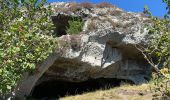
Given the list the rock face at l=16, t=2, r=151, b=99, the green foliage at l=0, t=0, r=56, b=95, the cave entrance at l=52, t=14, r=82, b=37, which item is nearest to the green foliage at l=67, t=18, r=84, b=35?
the rock face at l=16, t=2, r=151, b=99

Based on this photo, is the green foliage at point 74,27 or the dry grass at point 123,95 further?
the green foliage at point 74,27

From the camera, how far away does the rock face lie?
28156mm

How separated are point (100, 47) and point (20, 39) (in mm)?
14574

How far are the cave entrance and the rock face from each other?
9 centimetres

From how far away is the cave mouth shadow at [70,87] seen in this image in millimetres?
32312

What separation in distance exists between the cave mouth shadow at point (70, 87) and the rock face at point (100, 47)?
4.45 feet

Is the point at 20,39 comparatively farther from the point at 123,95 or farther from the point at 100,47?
the point at 100,47

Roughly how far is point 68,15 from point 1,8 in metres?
Result: 12.3

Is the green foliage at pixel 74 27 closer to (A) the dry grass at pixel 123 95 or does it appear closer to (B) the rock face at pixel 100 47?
(B) the rock face at pixel 100 47

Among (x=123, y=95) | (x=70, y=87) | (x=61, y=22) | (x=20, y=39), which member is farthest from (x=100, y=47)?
(x=20, y=39)

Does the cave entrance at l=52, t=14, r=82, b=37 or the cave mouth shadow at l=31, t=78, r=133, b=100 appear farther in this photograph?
the cave mouth shadow at l=31, t=78, r=133, b=100

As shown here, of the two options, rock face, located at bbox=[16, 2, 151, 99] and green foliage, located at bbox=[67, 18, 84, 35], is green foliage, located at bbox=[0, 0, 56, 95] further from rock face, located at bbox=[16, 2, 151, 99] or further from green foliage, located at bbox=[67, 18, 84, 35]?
green foliage, located at bbox=[67, 18, 84, 35]

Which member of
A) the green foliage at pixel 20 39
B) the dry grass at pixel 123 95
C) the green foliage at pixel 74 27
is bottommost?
the dry grass at pixel 123 95

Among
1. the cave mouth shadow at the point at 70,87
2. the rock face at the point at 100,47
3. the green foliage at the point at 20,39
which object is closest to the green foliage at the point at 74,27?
the rock face at the point at 100,47
